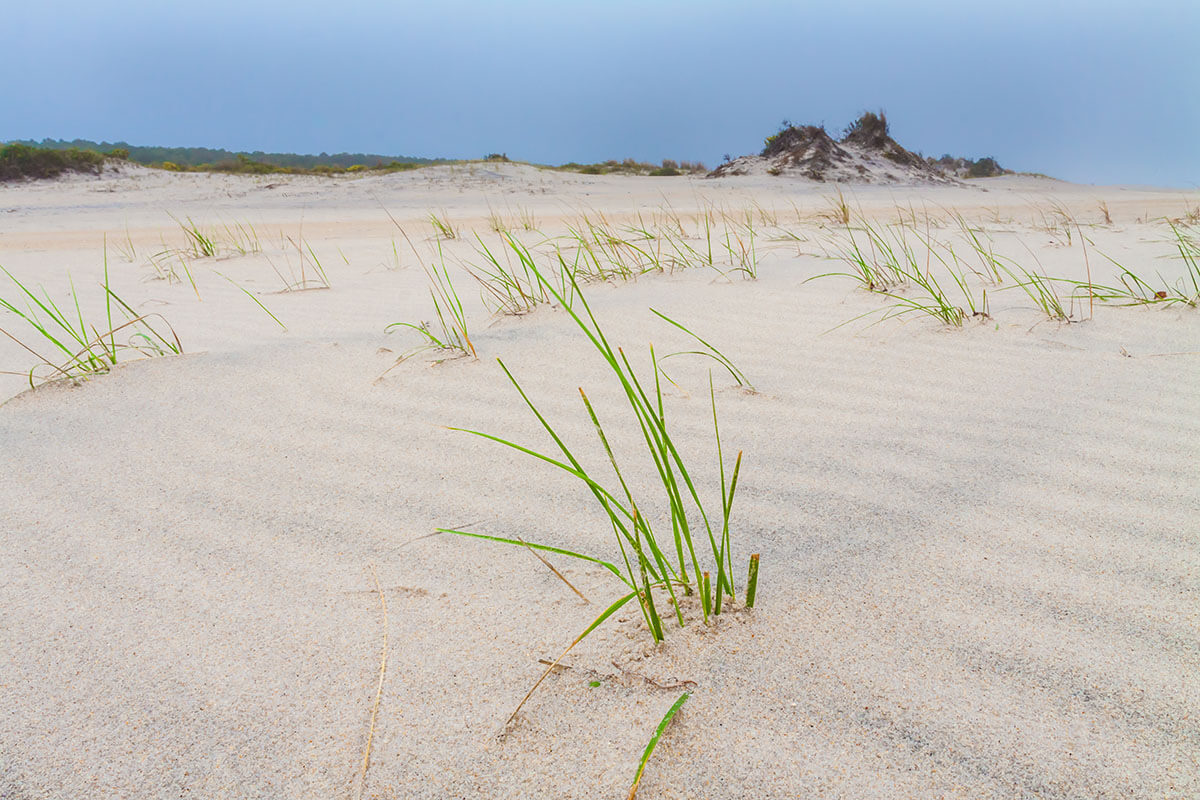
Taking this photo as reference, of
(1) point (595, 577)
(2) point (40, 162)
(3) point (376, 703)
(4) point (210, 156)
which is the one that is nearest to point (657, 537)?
(1) point (595, 577)

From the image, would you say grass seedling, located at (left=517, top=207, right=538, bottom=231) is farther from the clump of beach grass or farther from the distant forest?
the distant forest

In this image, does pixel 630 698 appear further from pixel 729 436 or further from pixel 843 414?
pixel 843 414

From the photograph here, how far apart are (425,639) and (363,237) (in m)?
5.62

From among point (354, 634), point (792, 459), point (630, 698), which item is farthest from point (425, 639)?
point (792, 459)

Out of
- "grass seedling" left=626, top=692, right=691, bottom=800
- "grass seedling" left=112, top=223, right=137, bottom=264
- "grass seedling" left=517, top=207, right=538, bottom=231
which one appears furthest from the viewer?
"grass seedling" left=517, top=207, right=538, bottom=231

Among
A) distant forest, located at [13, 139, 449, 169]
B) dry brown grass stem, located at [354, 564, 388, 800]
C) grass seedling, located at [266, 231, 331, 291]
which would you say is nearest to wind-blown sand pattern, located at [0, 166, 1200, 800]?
dry brown grass stem, located at [354, 564, 388, 800]

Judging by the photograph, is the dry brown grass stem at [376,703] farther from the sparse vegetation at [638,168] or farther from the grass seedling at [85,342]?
the sparse vegetation at [638,168]

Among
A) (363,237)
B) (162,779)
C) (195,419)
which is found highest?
(363,237)

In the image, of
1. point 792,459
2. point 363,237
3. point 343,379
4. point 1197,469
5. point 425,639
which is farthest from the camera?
point 363,237

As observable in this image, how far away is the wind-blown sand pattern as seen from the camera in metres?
0.76

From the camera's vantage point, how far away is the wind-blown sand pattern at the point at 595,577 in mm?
758

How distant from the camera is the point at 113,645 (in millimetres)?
961

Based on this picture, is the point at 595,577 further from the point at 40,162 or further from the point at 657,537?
the point at 40,162

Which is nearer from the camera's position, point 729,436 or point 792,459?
point 792,459
